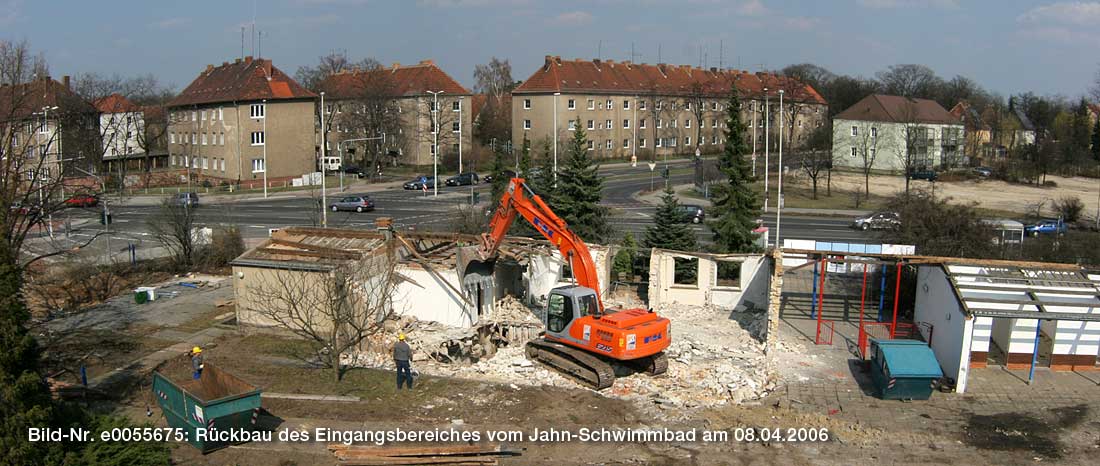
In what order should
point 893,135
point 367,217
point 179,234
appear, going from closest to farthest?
point 179,234 → point 367,217 → point 893,135

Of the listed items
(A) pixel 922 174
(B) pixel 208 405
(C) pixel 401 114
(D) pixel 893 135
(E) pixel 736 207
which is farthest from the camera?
(C) pixel 401 114

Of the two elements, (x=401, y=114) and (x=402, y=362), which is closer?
(x=402, y=362)

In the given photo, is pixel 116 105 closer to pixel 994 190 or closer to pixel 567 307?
pixel 567 307

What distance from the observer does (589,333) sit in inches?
762

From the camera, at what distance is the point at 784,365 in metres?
21.5

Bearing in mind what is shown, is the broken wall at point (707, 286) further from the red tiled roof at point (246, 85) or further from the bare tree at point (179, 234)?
the red tiled roof at point (246, 85)

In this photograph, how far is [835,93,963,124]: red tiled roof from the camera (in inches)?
2849

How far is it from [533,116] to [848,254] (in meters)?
55.5

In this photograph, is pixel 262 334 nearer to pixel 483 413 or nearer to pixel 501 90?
pixel 483 413

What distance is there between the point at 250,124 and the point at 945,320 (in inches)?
2227

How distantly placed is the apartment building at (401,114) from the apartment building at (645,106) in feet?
21.0

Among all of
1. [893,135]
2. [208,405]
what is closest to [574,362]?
[208,405]

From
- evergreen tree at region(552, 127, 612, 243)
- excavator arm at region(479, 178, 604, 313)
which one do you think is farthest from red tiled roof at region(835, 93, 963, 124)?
excavator arm at region(479, 178, 604, 313)

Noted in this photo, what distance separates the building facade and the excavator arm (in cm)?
5501
